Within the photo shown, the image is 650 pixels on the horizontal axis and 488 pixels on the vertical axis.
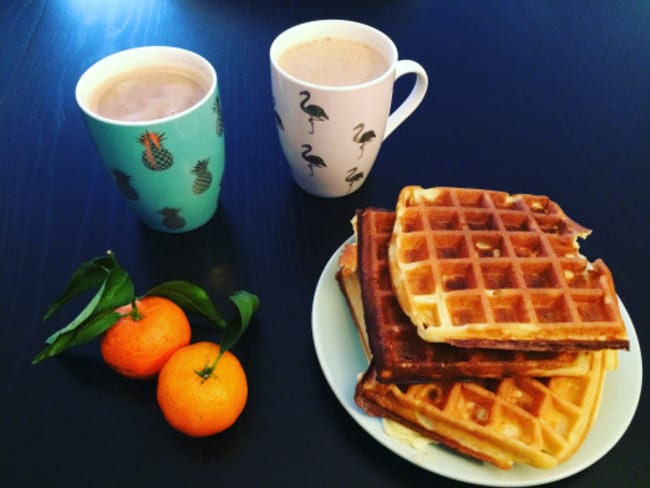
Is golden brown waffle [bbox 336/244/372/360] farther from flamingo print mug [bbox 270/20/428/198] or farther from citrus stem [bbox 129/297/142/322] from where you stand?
citrus stem [bbox 129/297/142/322]

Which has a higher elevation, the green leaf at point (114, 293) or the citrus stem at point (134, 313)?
the green leaf at point (114, 293)

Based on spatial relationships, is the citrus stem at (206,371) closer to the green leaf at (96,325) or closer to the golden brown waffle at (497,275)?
the green leaf at (96,325)

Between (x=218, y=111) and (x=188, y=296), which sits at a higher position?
(x=218, y=111)

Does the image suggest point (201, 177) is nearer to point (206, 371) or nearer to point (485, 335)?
point (206, 371)

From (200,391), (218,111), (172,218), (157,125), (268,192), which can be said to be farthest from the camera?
(268,192)

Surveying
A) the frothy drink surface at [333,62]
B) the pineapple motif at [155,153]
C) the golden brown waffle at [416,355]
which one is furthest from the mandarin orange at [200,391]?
the frothy drink surface at [333,62]

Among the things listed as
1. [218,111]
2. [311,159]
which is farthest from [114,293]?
[311,159]

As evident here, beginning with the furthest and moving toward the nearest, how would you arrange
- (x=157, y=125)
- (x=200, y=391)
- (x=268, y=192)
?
(x=268, y=192) < (x=157, y=125) < (x=200, y=391)

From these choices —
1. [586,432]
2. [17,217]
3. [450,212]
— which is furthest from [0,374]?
[586,432]
